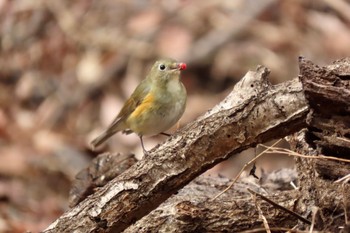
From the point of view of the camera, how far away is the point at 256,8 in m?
9.27

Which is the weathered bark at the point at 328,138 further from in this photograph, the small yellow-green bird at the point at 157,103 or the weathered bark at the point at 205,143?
the small yellow-green bird at the point at 157,103

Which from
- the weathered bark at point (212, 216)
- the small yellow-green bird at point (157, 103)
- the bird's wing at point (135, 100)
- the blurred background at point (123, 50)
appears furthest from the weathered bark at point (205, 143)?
the blurred background at point (123, 50)

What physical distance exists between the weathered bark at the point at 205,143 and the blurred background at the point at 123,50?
445 cm

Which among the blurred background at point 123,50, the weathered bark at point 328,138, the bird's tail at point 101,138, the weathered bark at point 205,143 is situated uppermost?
the blurred background at point 123,50

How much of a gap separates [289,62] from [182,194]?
192 inches

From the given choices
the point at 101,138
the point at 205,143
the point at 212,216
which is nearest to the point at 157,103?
the point at 101,138

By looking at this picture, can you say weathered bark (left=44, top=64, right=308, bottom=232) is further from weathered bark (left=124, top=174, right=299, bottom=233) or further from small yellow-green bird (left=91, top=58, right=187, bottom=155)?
small yellow-green bird (left=91, top=58, right=187, bottom=155)

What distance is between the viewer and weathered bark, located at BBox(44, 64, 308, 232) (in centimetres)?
331

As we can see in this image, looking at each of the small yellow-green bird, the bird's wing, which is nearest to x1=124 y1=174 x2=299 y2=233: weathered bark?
the small yellow-green bird

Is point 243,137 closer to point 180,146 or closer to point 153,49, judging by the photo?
point 180,146

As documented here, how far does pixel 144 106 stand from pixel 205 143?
7.19 ft

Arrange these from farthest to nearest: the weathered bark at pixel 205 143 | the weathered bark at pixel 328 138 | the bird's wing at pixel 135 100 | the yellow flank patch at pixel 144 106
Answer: the bird's wing at pixel 135 100
the yellow flank patch at pixel 144 106
the weathered bark at pixel 205 143
the weathered bark at pixel 328 138

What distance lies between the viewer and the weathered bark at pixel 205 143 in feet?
10.8

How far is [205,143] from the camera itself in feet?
11.0
